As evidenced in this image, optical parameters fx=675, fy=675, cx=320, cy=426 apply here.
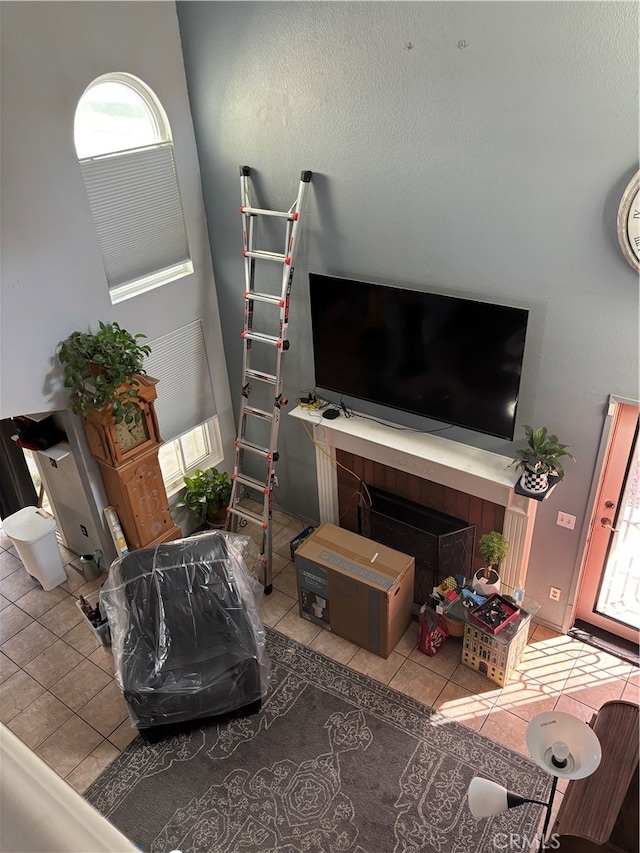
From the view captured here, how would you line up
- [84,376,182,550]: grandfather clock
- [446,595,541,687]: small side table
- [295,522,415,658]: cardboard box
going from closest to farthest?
[446,595,541,687]: small side table
[295,522,415,658]: cardboard box
[84,376,182,550]: grandfather clock

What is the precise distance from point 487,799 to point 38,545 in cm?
385

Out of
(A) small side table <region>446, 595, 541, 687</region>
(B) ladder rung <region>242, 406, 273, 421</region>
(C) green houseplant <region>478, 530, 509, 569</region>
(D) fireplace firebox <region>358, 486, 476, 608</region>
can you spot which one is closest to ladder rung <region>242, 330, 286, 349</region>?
(B) ladder rung <region>242, 406, 273, 421</region>

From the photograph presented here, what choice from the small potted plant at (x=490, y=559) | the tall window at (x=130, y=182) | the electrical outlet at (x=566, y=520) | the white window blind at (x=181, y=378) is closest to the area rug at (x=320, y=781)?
the small potted plant at (x=490, y=559)

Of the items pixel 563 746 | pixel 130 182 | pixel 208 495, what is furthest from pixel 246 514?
pixel 563 746

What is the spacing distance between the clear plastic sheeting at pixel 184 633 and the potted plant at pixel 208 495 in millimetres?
1290

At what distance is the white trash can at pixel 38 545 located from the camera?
17.1 feet

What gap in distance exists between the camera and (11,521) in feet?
17.7

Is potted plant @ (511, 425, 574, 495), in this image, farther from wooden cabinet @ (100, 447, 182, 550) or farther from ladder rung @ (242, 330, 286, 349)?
wooden cabinet @ (100, 447, 182, 550)

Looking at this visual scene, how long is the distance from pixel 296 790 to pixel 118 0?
4.90 meters

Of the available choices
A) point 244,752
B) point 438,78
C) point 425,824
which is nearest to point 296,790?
point 244,752

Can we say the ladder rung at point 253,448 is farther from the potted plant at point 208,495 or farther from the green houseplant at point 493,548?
the green houseplant at point 493,548

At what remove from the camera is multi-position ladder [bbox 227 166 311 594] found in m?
4.66

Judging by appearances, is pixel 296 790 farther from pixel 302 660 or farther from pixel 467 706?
pixel 467 706

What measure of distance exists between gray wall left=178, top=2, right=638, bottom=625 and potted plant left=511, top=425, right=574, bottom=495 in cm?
12
